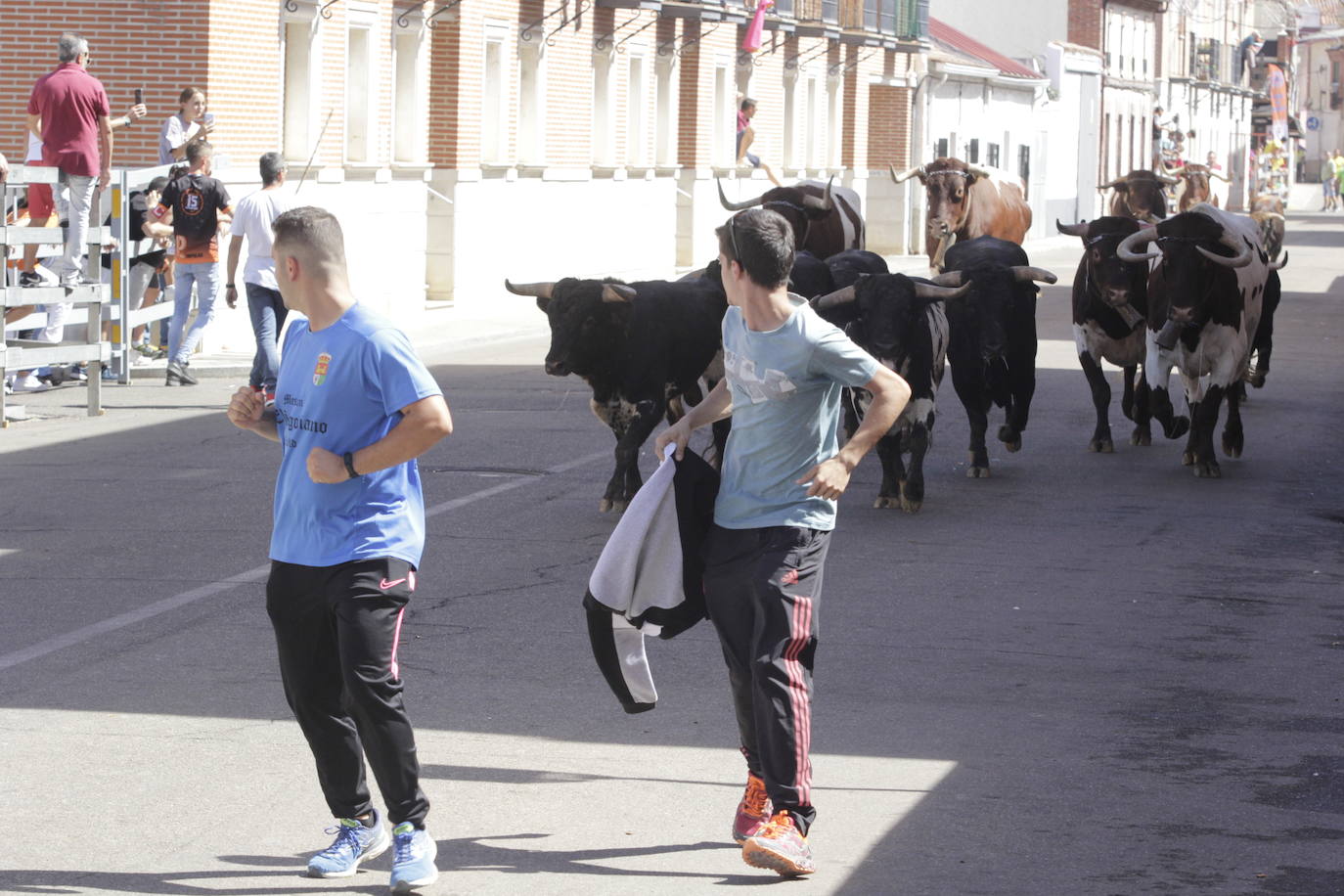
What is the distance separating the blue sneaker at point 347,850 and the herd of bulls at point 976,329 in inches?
248

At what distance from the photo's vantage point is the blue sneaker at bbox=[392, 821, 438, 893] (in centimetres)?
570

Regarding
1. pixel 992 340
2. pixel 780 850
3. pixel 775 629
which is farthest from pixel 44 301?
pixel 780 850

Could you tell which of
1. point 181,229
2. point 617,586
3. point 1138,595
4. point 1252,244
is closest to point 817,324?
point 617,586

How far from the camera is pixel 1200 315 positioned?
1452 cm

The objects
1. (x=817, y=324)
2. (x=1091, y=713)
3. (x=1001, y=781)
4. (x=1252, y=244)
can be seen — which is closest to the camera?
(x=817, y=324)

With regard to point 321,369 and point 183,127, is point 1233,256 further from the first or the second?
point 183,127

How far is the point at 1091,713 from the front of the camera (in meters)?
7.90

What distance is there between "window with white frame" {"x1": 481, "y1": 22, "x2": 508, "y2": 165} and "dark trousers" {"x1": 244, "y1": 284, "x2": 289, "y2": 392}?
46.5ft

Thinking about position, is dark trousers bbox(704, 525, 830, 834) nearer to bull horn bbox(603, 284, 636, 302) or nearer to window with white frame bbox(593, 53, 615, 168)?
bull horn bbox(603, 284, 636, 302)

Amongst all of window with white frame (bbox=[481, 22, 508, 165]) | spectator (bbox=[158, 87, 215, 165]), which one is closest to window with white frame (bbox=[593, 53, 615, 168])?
window with white frame (bbox=[481, 22, 508, 165])

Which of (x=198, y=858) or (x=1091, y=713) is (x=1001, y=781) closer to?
(x=1091, y=713)

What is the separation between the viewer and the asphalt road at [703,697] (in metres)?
6.13

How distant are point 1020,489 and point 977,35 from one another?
57613 millimetres

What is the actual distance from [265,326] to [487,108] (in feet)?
48.0
